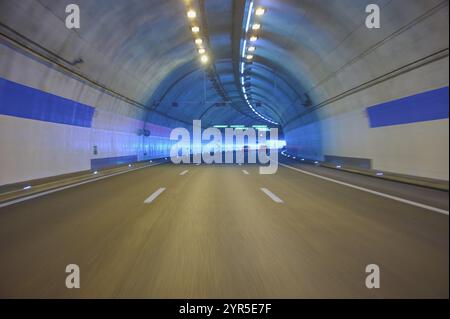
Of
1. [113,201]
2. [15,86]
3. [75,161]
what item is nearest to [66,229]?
[113,201]

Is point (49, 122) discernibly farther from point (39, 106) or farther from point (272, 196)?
point (272, 196)

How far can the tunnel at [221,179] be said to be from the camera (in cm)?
332

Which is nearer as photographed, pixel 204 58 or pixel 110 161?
pixel 110 161

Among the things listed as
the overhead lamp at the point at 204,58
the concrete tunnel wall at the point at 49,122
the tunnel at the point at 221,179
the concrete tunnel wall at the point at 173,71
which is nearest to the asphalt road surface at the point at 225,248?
the tunnel at the point at 221,179

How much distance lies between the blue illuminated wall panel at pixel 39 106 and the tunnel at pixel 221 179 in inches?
2.8

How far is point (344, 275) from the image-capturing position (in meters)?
3.72

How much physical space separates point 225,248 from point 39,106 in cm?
1097

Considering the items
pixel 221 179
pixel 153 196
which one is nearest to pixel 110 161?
pixel 221 179

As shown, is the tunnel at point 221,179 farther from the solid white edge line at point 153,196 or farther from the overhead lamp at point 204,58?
the overhead lamp at point 204,58

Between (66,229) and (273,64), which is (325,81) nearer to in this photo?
(273,64)

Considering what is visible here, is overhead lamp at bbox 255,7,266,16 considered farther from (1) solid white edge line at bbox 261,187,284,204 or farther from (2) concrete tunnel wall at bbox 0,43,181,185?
(2) concrete tunnel wall at bbox 0,43,181,185

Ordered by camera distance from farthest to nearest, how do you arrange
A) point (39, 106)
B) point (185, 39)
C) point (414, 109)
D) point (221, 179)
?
point (185, 39) < point (221, 179) < point (39, 106) < point (414, 109)

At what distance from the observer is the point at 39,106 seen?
12.7 m
